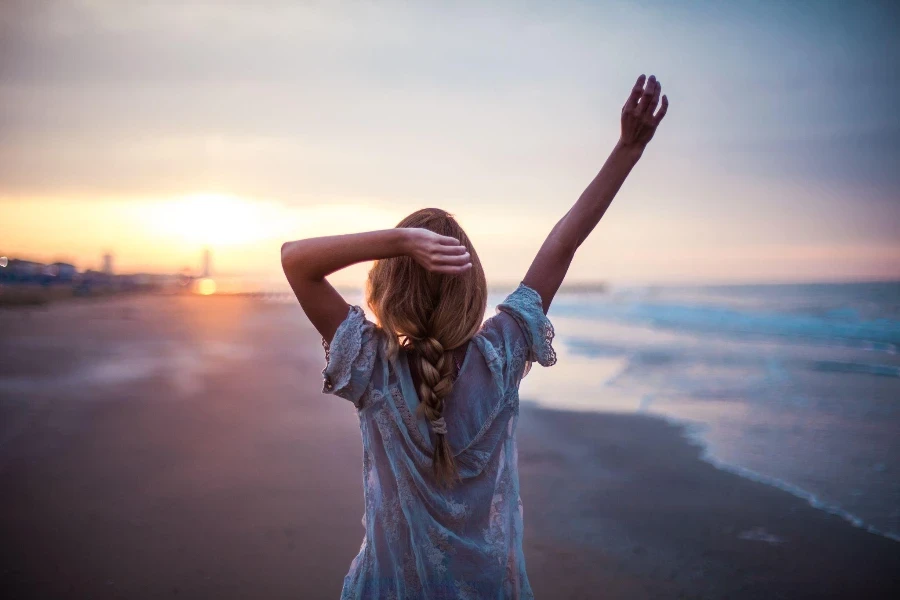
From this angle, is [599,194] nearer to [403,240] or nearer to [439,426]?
[403,240]

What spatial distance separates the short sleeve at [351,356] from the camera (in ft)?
5.36

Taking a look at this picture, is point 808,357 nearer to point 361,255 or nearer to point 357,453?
point 357,453

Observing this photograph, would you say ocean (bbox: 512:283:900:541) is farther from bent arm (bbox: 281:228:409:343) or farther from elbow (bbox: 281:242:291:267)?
elbow (bbox: 281:242:291:267)

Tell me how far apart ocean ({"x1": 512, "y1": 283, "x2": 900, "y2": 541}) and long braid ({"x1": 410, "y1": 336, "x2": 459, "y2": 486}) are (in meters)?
4.39

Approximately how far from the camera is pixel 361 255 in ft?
4.99

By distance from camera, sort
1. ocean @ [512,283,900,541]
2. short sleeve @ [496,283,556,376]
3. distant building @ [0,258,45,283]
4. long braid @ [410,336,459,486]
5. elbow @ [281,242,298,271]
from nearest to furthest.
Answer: elbow @ [281,242,298,271] < long braid @ [410,336,459,486] < short sleeve @ [496,283,556,376] < ocean @ [512,283,900,541] < distant building @ [0,258,45,283]

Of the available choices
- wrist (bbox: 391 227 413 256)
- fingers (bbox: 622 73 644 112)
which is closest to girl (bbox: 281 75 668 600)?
fingers (bbox: 622 73 644 112)

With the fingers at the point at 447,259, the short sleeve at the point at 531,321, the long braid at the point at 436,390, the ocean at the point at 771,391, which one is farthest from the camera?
the ocean at the point at 771,391

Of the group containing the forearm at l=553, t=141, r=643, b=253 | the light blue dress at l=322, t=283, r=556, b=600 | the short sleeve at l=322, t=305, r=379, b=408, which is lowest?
the light blue dress at l=322, t=283, r=556, b=600

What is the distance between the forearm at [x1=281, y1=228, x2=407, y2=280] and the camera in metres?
1.49

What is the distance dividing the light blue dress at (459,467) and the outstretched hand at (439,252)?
33cm

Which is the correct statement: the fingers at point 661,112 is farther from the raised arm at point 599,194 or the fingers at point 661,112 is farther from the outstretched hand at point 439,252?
the outstretched hand at point 439,252

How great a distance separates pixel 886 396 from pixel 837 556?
5788 millimetres

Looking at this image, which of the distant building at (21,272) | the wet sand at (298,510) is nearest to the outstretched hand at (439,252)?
the wet sand at (298,510)
